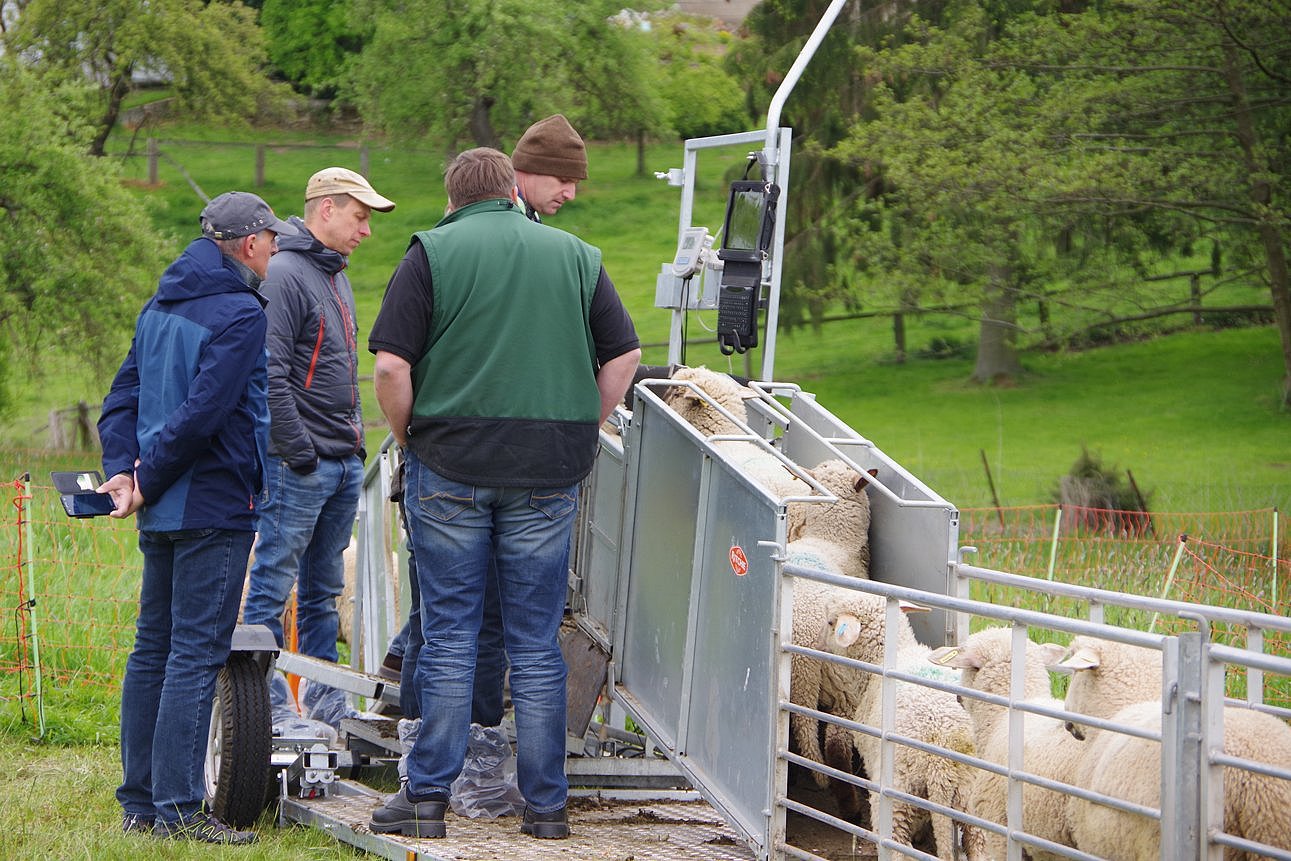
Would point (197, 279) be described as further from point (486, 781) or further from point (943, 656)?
point (943, 656)

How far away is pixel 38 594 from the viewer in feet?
31.7

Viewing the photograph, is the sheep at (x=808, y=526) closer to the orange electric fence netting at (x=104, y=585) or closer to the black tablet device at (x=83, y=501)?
the black tablet device at (x=83, y=501)

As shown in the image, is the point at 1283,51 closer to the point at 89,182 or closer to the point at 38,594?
the point at 38,594

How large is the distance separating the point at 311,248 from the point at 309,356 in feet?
1.50

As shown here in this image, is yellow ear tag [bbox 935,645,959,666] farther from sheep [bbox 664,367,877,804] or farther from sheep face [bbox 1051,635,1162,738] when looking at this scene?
sheep [bbox 664,367,877,804]

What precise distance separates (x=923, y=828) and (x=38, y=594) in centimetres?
722

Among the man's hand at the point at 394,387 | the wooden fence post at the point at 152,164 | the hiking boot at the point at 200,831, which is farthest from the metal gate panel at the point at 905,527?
the wooden fence post at the point at 152,164

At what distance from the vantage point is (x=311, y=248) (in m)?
5.94

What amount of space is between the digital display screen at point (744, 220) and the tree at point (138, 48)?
28252 mm

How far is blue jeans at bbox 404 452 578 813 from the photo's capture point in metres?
4.59

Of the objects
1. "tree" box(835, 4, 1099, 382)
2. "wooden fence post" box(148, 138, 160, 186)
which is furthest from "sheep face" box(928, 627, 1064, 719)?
"wooden fence post" box(148, 138, 160, 186)

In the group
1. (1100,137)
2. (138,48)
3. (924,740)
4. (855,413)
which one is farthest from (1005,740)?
(138,48)

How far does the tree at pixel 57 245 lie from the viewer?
2403 cm

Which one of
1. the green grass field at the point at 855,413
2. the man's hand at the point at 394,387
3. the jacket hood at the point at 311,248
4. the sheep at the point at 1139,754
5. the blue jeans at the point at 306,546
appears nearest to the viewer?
the sheep at the point at 1139,754
